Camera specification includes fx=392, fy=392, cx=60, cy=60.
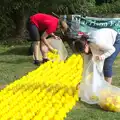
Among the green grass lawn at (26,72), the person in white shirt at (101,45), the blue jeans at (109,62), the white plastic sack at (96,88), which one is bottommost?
the green grass lawn at (26,72)

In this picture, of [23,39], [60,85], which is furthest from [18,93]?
[23,39]

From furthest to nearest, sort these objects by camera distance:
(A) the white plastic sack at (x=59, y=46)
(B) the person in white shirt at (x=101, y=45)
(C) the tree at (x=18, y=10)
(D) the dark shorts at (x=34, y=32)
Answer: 1. (C) the tree at (x=18, y=10)
2. (A) the white plastic sack at (x=59, y=46)
3. (D) the dark shorts at (x=34, y=32)
4. (B) the person in white shirt at (x=101, y=45)

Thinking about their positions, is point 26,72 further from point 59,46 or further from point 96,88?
point 96,88

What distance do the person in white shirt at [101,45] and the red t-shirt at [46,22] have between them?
3049 millimetres

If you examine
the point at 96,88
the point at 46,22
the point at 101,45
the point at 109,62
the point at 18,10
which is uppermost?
the point at 101,45

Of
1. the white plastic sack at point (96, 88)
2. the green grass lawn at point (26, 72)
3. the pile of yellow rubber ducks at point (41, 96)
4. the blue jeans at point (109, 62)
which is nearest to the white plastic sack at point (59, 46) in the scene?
the green grass lawn at point (26, 72)

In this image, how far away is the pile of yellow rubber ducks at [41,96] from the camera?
4496mm

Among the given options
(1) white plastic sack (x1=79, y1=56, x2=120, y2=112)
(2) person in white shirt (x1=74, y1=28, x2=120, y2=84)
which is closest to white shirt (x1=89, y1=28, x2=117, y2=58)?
(2) person in white shirt (x1=74, y1=28, x2=120, y2=84)

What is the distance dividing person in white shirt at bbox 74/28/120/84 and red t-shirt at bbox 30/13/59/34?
305 centimetres

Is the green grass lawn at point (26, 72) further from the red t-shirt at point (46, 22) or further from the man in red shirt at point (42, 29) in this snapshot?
the red t-shirt at point (46, 22)

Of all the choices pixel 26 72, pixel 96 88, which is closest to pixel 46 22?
pixel 26 72

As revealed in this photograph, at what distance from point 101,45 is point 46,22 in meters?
3.58

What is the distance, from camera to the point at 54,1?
50.8ft

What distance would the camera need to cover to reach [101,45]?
5086mm
